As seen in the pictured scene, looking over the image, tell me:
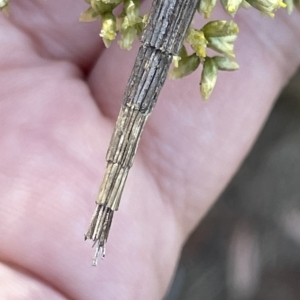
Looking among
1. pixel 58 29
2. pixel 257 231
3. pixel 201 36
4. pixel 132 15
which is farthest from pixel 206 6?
pixel 257 231

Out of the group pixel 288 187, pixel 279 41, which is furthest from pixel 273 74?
pixel 288 187

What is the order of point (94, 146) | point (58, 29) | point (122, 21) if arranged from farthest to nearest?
point (58, 29), point (94, 146), point (122, 21)

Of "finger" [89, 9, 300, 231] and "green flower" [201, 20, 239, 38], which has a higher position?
"green flower" [201, 20, 239, 38]

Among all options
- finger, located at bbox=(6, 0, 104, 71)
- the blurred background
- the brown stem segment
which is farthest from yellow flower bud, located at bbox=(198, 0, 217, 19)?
the blurred background

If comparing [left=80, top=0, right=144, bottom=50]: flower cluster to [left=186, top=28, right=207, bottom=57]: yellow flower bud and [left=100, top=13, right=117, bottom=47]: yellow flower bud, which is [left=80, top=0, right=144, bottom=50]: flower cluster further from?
[left=186, top=28, right=207, bottom=57]: yellow flower bud

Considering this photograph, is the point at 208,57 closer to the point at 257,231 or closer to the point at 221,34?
the point at 221,34
